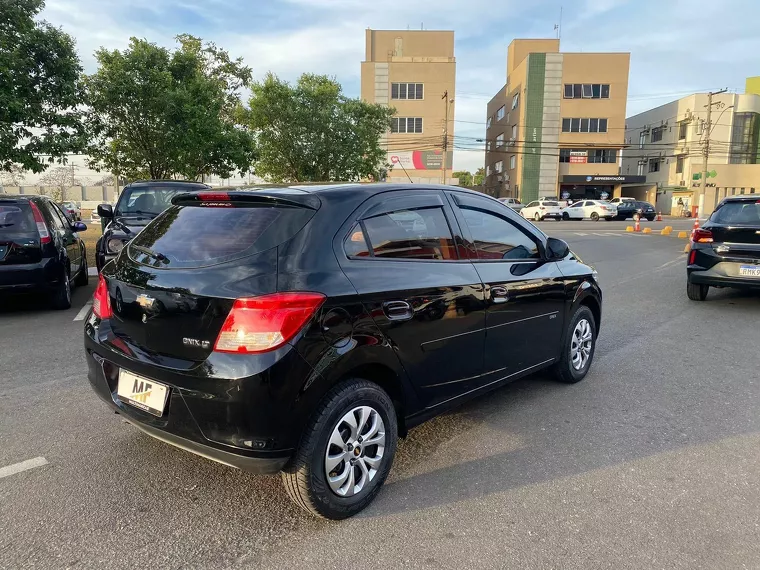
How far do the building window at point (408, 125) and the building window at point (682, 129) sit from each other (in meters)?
26.0

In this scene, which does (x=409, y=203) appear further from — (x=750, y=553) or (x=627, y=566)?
(x=750, y=553)

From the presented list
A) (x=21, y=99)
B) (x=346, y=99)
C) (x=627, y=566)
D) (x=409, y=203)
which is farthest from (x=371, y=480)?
(x=346, y=99)

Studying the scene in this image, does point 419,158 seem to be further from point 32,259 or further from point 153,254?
point 153,254

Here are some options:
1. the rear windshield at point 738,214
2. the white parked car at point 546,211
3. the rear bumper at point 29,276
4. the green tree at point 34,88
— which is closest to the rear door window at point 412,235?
the rear bumper at point 29,276

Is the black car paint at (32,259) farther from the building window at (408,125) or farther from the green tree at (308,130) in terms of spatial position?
the building window at (408,125)

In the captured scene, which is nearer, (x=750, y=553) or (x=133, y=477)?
(x=750, y=553)

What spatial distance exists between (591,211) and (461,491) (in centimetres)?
3874

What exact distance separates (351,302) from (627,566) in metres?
1.73

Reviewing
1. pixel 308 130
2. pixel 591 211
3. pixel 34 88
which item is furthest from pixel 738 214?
pixel 591 211

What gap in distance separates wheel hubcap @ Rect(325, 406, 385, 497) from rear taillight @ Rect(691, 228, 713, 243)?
23.3 feet

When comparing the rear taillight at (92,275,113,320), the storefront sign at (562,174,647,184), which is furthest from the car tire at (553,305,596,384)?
the storefront sign at (562,174,647,184)

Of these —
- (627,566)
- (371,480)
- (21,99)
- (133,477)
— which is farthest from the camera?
(21,99)

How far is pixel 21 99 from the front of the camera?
410 inches

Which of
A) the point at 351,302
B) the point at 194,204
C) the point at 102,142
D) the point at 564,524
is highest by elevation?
the point at 102,142
